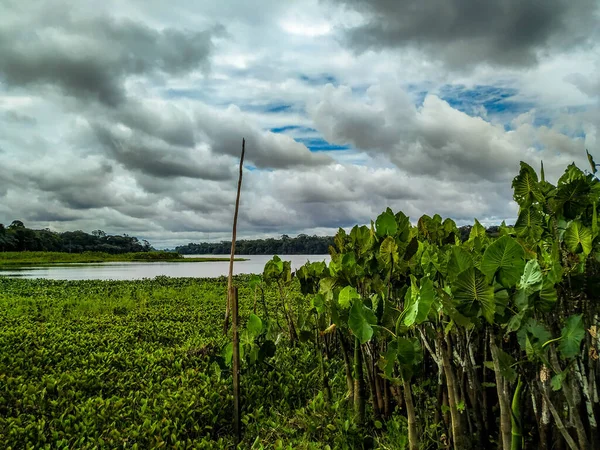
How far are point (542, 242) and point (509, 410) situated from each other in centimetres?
87

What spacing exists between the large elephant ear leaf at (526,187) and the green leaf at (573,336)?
0.61 metres

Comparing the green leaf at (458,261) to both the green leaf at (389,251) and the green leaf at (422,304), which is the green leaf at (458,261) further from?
the green leaf at (389,251)

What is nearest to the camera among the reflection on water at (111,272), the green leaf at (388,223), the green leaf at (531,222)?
the green leaf at (531,222)

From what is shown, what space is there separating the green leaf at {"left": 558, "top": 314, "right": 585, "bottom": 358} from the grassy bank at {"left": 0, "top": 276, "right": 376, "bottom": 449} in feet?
5.33

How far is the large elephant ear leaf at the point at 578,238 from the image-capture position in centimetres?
157

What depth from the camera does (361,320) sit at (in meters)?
1.97

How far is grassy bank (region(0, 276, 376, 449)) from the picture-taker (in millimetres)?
2891

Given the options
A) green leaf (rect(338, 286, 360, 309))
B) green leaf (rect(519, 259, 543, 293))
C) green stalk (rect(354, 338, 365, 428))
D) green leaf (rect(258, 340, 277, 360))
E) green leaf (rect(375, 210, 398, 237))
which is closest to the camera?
green leaf (rect(519, 259, 543, 293))

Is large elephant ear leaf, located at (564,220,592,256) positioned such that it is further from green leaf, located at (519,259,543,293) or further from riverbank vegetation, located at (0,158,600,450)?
green leaf, located at (519,259,543,293)

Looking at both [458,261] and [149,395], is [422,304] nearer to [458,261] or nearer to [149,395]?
[458,261]

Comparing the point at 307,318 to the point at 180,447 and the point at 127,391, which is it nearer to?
the point at 180,447

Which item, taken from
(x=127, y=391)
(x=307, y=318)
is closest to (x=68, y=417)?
(x=127, y=391)

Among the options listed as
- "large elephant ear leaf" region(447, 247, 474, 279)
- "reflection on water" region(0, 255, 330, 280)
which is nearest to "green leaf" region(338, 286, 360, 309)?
"large elephant ear leaf" region(447, 247, 474, 279)

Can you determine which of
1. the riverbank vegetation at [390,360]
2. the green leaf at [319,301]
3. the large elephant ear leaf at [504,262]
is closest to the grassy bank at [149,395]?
the riverbank vegetation at [390,360]
